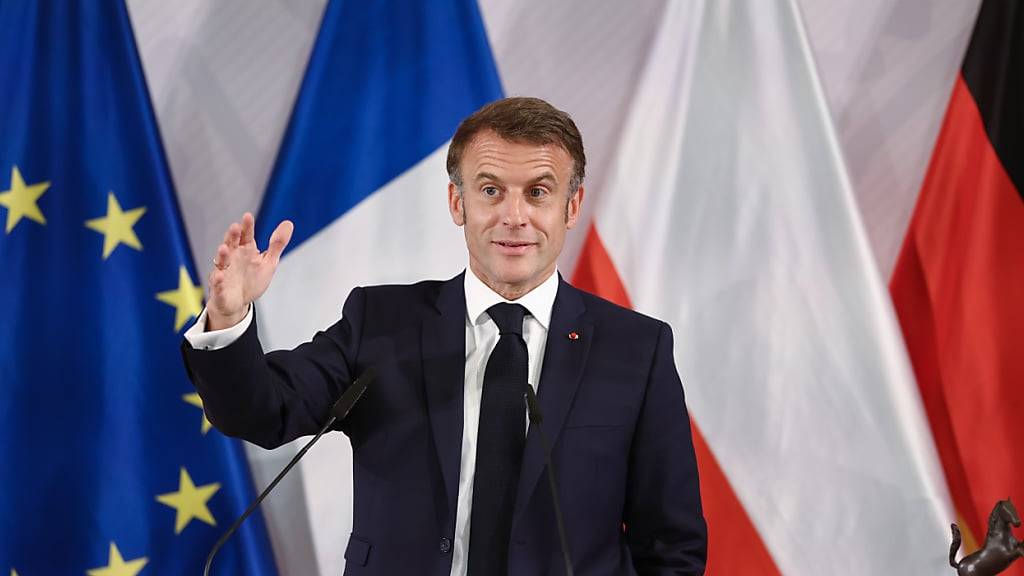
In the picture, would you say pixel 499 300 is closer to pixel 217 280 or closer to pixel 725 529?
pixel 217 280

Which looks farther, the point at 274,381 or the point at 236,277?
the point at 274,381

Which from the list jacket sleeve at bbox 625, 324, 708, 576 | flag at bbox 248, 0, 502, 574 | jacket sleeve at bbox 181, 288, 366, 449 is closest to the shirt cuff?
jacket sleeve at bbox 181, 288, 366, 449

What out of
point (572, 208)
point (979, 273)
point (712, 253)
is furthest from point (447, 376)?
point (979, 273)

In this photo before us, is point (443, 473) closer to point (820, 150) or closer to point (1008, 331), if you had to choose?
point (820, 150)

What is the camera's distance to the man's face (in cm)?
144

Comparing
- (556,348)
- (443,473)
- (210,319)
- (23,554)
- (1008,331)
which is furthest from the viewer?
(1008,331)

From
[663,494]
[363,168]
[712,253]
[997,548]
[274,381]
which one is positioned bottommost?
[997,548]

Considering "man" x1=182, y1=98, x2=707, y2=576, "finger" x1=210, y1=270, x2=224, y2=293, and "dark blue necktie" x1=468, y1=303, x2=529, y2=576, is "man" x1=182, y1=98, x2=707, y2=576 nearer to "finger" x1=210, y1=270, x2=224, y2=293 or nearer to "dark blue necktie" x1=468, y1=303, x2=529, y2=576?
"dark blue necktie" x1=468, y1=303, x2=529, y2=576

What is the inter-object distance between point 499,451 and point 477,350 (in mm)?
168

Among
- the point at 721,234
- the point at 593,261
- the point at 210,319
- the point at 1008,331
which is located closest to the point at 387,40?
the point at 593,261

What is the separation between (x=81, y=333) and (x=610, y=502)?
1.36 meters

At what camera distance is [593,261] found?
2.44 meters

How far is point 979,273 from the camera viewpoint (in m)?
2.37

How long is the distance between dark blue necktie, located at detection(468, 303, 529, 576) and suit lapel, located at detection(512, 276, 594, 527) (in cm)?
3
